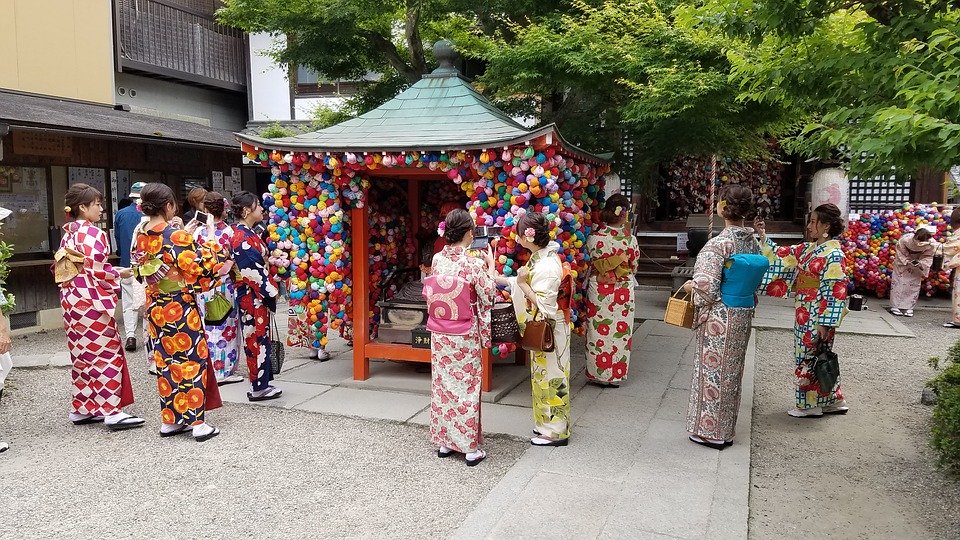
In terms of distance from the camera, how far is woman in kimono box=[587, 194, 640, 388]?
6.43m

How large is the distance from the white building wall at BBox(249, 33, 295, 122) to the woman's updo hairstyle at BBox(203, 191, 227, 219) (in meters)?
9.32

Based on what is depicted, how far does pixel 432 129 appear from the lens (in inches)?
238

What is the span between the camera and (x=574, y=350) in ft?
27.5

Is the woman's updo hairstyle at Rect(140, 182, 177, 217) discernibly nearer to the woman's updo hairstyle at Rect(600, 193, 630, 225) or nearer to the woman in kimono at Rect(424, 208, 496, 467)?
the woman in kimono at Rect(424, 208, 496, 467)

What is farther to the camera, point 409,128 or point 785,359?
point 785,359

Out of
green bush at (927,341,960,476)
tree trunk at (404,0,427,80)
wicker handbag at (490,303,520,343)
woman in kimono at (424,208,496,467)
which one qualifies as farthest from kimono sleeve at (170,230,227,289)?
green bush at (927,341,960,476)

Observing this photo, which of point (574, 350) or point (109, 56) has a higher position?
point (109, 56)

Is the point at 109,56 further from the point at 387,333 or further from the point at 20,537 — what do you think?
the point at 20,537

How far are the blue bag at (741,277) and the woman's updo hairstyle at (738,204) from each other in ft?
0.96

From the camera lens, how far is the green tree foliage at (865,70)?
283cm

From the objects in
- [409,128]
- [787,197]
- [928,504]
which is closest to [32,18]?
[409,128]

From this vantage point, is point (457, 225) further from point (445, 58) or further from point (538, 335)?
point (445, 58)

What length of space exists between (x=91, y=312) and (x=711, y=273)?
474cm

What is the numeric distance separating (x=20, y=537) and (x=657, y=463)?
3871 millimetres
